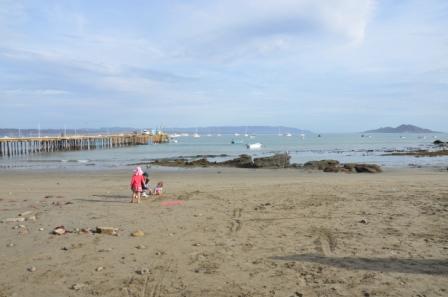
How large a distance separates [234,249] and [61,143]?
69092 millimetres

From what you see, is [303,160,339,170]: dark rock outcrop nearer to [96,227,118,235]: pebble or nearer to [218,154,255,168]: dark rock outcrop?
[218,154,255,168]: dark rock outcrop

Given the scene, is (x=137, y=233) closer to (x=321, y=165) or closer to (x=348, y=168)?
(x=348, y=168)

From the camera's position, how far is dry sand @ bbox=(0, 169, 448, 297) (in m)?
5.64

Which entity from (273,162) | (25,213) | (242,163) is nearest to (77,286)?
(25,213)

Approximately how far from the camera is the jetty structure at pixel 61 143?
58.9m

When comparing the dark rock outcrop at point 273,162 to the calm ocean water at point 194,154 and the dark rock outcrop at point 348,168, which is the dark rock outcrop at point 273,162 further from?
Answer: the calm ocean water at point 194,154

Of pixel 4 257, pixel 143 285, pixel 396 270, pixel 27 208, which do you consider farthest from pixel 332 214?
pixel 27 208

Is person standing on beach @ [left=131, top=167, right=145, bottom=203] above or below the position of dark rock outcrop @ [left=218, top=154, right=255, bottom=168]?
above

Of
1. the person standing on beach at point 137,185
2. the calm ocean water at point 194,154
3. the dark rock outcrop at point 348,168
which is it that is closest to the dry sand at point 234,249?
the person standing on beach at point 137,185

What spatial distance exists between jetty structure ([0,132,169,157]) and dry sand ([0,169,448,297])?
164 feet

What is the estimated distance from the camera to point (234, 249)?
291 inches

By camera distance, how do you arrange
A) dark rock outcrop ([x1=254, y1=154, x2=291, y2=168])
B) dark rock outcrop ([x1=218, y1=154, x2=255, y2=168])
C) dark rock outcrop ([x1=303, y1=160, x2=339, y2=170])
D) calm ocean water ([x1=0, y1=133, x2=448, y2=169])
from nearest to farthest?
1. dark rock outcrop ([x1=303, y1=160, x2=339, y2=170])
2. dark rock outcrop ([x1=254, y1=154, x2=291, y2=168])
3. dark rock outcrop ([x1=218, y1=154, x2=255, y2=168])
4. calm ocean water ([x1=0, y1=133, x2=448, y2=169])

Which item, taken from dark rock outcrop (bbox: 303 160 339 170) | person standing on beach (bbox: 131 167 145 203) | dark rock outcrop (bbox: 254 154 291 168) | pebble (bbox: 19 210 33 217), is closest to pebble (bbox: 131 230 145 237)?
pebble (bbox: 19 210 33 217)

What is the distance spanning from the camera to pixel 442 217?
998 centimetres
